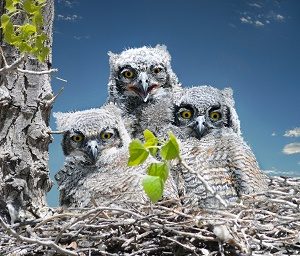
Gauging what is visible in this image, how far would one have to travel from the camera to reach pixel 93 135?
4.71 metres

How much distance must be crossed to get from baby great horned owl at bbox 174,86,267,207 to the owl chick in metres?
0.31

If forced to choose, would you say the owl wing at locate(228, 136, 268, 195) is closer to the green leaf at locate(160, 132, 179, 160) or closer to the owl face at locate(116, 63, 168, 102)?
the owl face at locate(116, 63, 168, 102)

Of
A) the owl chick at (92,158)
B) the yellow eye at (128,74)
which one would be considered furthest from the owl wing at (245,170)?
the yellow eye at (128,74)

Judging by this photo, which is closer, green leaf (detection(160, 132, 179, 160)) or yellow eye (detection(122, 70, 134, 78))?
green leaf (detection(160, 132, 179, 160))

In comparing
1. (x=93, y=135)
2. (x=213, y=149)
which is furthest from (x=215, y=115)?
(x=93, y=135)

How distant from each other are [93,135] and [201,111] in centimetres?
88

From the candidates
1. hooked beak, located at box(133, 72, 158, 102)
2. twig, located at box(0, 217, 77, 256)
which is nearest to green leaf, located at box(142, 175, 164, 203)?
twig, located at box(0, 217, 77, 256)

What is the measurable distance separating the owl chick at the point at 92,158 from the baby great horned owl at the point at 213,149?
31 centimetres

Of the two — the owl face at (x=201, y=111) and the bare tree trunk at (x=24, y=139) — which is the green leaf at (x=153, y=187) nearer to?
the bare tree trunk at (x=24, y=139)

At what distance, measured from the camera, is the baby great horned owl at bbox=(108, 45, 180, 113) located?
579 cm

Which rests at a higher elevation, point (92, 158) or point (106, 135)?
point (106, 135)

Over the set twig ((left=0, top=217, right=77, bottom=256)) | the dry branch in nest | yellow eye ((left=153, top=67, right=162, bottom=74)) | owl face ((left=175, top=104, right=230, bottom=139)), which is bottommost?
twig ((left=0, top=217, right=77, bottom=256))

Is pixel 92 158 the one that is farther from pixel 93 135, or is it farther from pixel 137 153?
pixel 137 153

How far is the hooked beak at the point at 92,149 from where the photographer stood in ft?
15.2
